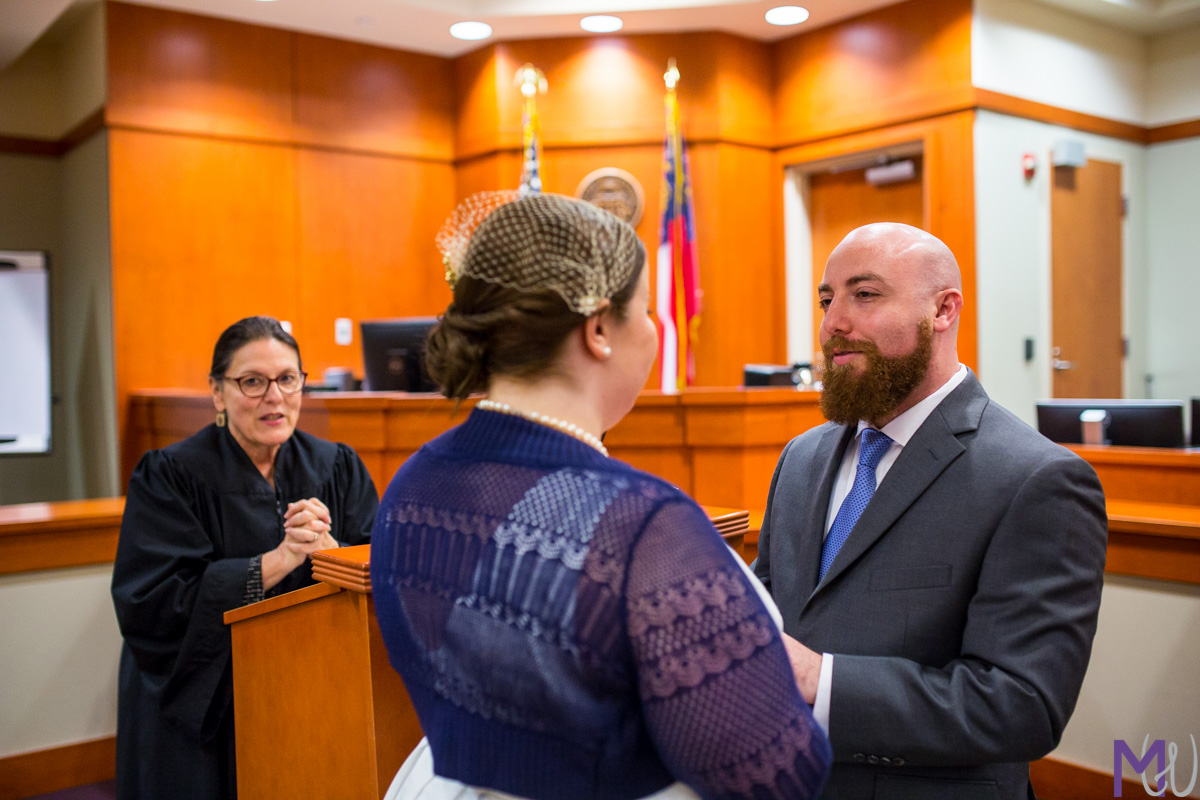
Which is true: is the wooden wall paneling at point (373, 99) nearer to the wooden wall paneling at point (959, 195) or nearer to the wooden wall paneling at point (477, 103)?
the wooden wall paneling at point (477, 103)

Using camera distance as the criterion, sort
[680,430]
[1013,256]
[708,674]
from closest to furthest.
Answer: [708,674] → [680,430] → [1013,256]

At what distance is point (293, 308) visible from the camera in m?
7.65

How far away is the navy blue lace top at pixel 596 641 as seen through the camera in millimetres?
974

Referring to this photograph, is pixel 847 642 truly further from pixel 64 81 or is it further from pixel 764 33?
pixel 64 81

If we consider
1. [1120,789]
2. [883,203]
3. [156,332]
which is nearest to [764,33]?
[883,203]

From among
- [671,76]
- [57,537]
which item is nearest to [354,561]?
[57,537]

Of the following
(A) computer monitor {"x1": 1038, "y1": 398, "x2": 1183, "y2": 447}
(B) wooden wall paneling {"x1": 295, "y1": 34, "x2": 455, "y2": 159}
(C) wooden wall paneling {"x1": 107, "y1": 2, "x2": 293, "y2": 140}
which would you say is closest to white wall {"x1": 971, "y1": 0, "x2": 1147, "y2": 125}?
(A) computer monitor {"x1": 1038, "y1": 398, "x2": 1183, "y2": 447}

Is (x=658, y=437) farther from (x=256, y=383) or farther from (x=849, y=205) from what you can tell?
(x=849, y=205)

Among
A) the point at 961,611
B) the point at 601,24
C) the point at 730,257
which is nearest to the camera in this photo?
the point at 961,611

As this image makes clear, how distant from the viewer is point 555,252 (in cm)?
108

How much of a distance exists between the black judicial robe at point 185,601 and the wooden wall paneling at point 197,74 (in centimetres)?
547

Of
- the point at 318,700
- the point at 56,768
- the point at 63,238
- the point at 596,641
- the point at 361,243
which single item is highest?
the point at 63,238

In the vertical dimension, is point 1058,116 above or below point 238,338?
above

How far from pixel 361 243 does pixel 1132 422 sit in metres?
5.85
